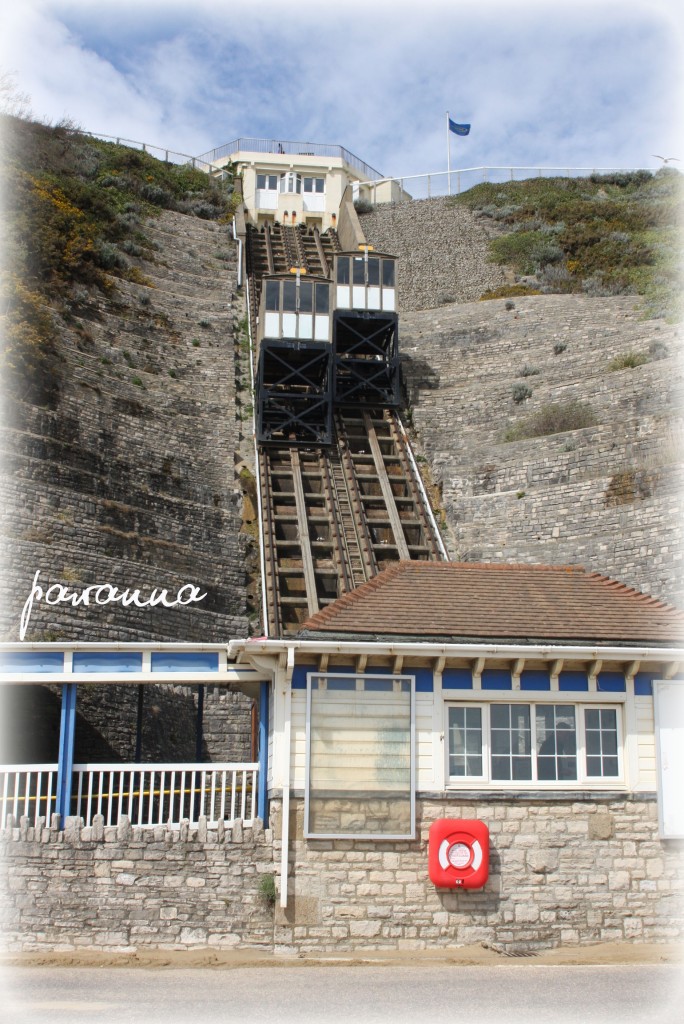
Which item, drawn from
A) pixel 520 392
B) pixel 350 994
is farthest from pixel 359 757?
pixel 520 392

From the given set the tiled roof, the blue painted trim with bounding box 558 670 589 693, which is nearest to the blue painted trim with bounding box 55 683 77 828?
the tiled roof

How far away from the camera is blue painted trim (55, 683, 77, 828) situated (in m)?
13.2

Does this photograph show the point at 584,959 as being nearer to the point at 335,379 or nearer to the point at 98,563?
the point at 98,563

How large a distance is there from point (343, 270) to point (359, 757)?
24937 mm

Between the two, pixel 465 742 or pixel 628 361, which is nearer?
pixel 465 742

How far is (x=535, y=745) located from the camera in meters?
13.2

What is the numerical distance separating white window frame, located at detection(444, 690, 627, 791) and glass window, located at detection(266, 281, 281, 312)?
22628 mm

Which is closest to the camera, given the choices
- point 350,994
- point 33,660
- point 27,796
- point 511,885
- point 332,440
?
point 350,994

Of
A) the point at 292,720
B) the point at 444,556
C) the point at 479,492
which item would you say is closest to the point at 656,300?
the point at 479,492

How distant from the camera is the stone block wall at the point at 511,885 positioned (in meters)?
12.4

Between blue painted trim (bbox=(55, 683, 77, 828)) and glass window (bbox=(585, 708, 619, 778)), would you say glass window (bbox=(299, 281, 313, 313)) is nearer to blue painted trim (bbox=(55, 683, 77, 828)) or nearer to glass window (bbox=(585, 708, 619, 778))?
blue painted trim (bbox=(55, 683, 77, 828))

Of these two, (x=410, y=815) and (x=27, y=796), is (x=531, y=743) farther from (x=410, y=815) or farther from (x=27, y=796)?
(x=27, y=796)

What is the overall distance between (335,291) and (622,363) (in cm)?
904

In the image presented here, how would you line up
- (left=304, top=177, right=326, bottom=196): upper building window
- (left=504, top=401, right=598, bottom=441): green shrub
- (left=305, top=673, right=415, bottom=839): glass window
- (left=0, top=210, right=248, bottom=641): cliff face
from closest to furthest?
(left=305, top=673, right=415, bottom=839): glass window < (left=0, top=210, right=248, bottom=641): cliff face < (left=504, top=401, right=598, bottom=441): green shrub < (left=304, top=177, right=326, bottom=196): upper building window
